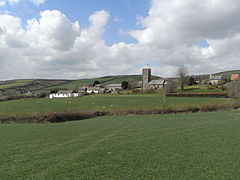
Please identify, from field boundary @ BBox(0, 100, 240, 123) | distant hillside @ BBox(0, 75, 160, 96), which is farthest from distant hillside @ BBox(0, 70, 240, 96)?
field boundary @ BBox(0, 100, 240, 123)

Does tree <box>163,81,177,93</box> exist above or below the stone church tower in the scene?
below

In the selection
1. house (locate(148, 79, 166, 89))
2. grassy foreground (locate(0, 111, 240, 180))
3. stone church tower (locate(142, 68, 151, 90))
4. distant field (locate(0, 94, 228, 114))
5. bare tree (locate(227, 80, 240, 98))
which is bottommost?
distant field (locate(0, 94, 228, 114))

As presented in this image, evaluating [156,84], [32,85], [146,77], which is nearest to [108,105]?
[156,84]

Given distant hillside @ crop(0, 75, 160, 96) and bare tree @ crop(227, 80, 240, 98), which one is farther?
distant hillside @ crop(0, 75, 160, 96)

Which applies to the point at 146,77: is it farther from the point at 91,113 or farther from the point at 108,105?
the point at 91,113

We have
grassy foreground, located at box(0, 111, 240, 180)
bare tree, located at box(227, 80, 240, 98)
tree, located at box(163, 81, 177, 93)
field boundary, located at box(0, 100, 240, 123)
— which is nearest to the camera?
grassy foreground, located at box(0, 111, 240, 180)

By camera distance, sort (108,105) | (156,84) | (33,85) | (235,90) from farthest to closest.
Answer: (33,85), (156,84), (108,105), (235,90)

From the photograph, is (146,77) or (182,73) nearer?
(182,73)

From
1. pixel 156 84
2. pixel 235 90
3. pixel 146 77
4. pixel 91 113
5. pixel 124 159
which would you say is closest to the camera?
pixel 124 159

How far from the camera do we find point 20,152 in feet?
31.2

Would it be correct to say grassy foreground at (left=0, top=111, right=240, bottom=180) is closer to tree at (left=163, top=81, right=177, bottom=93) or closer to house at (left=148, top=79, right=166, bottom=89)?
tree at (left=163, top=81, right=177, bottom=93)

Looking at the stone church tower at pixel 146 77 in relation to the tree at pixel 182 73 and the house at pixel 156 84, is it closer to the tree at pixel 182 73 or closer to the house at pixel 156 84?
the house at pixel 156 84

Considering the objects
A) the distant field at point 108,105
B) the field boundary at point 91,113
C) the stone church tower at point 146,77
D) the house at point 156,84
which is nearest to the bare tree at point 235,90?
the distant field at point 108,105

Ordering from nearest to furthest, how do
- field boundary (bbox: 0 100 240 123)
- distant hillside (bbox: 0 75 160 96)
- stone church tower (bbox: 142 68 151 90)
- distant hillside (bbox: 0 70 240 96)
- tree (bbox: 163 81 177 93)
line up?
field boundary (bbox: 0 100 240 123), tree (bbox: 163 81 177 93), distant hillside (bbox: 0 75 160 96), distant hillside (bbox: 0 70 240 96), stone church tower (bbox: 142 68 151 90)
